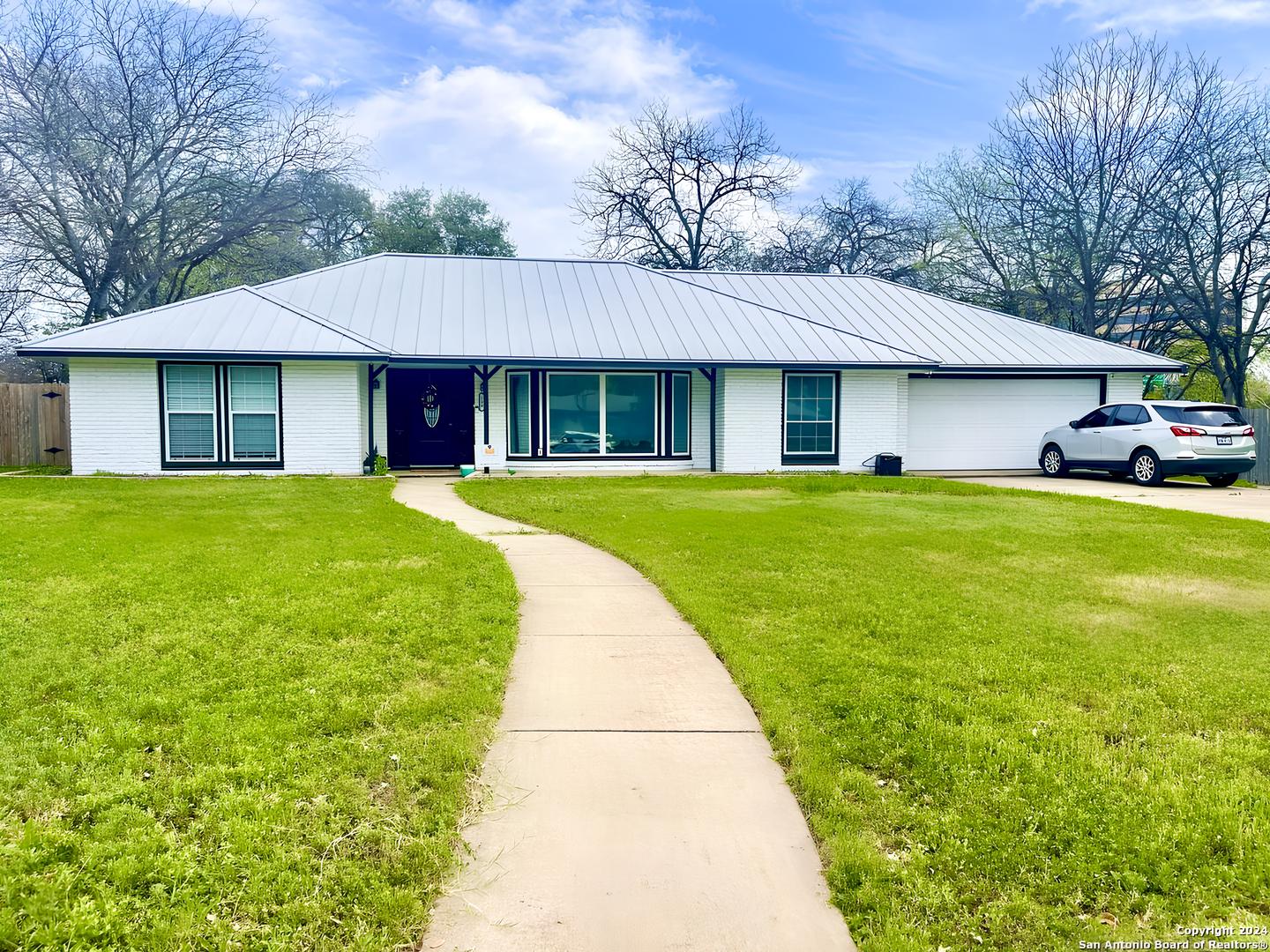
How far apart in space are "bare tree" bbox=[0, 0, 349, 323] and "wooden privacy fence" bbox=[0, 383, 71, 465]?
7.44 meters

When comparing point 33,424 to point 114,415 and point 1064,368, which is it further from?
point 1064,368

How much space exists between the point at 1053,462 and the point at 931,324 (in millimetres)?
4528

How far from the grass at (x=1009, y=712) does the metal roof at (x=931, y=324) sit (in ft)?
35.0

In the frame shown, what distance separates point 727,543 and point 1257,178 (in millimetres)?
24651

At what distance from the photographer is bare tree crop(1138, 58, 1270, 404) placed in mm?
24000

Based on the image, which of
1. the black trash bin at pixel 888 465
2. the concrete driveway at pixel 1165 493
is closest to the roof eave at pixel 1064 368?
the black trash bin at pixel 888 465

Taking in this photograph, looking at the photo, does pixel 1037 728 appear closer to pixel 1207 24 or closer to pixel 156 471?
pixel 156 471

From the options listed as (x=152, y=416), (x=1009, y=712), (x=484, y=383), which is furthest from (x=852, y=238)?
(x=1009, y=712)

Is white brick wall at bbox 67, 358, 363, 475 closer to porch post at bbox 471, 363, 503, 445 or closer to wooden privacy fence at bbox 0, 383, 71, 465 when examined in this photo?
porch post at bbox 471, 363, 503, 445

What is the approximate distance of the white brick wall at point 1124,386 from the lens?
1978cm

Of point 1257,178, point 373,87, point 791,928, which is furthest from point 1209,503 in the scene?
point 373,87

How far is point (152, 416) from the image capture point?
15.7 m

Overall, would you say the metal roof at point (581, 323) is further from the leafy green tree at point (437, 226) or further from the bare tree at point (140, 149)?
the leafy green tree at point (437, 226)

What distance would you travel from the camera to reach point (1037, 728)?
3820 mm
